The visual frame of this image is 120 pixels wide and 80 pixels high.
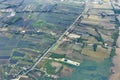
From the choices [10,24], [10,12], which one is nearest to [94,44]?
[10,24]

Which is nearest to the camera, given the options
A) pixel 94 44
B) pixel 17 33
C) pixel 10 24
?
pixel 94 44

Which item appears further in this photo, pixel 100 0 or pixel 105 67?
pixel 100 0

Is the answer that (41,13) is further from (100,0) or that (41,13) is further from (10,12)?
(100,0)

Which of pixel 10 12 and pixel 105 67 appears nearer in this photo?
pixel 105 67

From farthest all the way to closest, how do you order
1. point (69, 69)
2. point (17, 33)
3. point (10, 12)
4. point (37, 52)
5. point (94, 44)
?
1. point (10, 12)
2. point (17, 33)
3. point (94, 44)
4. point (37, 52)
5. point (69, 69)

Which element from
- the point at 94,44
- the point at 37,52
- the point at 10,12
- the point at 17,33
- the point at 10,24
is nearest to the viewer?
the point at 37,52

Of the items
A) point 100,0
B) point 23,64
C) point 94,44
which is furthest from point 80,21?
point 23,64

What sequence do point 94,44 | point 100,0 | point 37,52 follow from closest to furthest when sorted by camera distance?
point 37,52 → point 94,44 → point 100,0

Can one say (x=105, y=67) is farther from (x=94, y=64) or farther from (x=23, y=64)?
(x=23, y=64)
